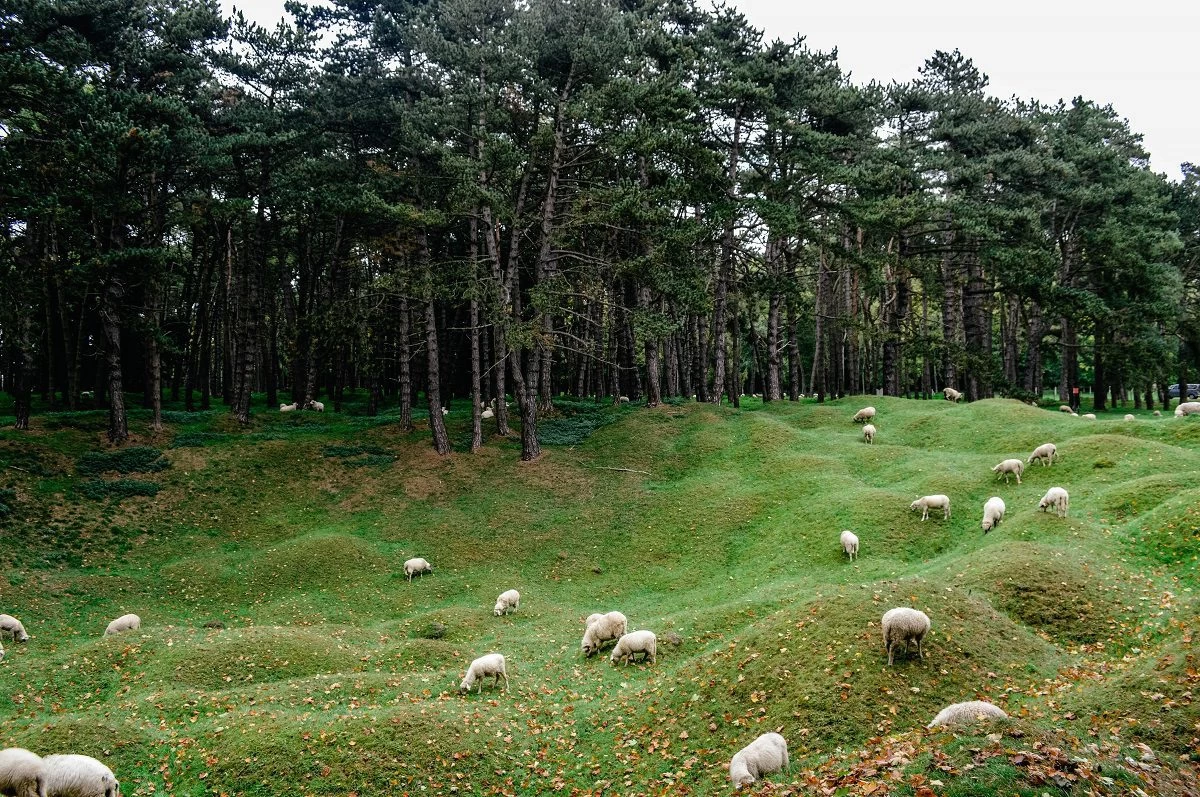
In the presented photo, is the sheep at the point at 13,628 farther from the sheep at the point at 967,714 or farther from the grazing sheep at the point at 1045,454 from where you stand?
the grazing sheep at the point at 1045,454

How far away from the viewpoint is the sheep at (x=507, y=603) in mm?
20547

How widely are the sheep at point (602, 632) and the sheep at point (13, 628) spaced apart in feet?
47.1

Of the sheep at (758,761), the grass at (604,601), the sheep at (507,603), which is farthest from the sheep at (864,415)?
the sheep at (758,761)

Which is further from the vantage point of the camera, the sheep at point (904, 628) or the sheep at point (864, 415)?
the sheep at point (864, 415)

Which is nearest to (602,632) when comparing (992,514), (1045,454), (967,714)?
(967,714)

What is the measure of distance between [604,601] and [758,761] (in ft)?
40.4

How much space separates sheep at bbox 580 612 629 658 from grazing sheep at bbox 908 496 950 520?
11.2 meters

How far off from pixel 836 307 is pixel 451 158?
37973 millimetres

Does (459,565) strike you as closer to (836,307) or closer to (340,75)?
(340,75)

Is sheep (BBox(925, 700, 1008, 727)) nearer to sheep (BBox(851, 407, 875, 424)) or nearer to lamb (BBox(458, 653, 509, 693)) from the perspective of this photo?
lamb (BBox(458, 653, 509, 693))

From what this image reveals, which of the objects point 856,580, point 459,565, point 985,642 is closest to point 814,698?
point 985,642

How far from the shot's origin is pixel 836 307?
56.7 m

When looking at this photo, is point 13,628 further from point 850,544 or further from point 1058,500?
point 1058,500

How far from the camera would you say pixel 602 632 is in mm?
17031
